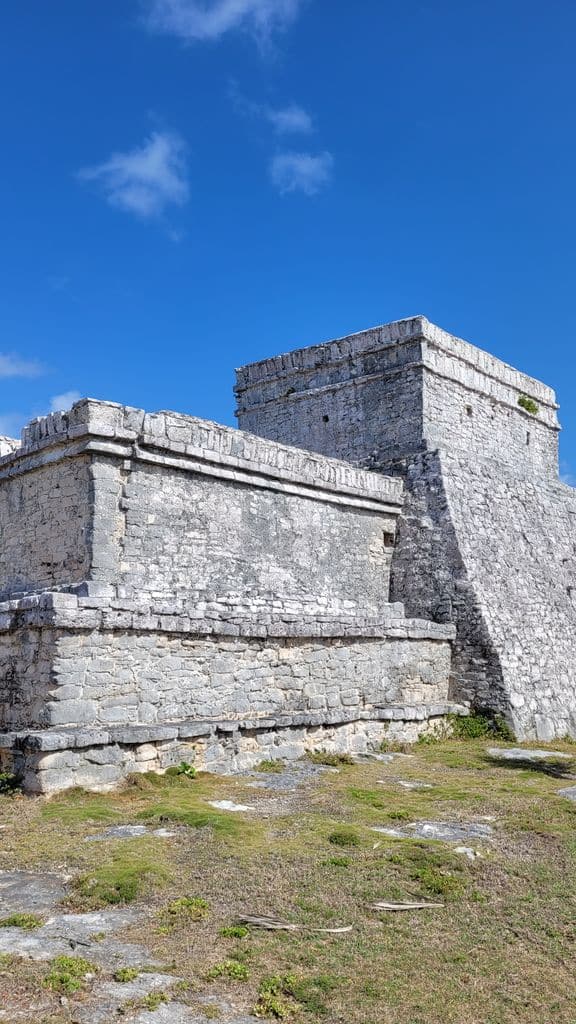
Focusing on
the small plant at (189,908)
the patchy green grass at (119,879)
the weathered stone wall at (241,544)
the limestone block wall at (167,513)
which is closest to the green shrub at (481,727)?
the weathered stone wall at (241,544)

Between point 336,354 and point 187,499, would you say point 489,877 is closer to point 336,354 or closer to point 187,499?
point 187,499

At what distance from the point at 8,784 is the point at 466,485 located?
403 inches

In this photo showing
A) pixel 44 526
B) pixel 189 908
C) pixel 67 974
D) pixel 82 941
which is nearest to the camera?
pixel 67 974

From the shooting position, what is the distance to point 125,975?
454cm

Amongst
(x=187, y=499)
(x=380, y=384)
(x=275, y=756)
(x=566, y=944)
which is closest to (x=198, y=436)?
(x=187, y=499)

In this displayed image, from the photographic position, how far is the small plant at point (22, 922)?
518 centimetres

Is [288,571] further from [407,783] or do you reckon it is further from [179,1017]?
[179,1017]

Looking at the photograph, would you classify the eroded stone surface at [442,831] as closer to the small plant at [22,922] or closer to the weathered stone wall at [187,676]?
the weathered stone wall at [187,676]

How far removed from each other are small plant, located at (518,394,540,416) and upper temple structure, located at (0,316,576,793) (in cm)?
26

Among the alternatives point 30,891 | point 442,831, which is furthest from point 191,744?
point 30,891

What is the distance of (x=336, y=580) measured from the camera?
14.1 meters

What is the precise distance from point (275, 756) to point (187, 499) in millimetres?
3568

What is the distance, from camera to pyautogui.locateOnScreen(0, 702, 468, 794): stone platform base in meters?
8.55

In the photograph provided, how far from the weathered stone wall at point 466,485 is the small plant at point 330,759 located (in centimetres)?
353
